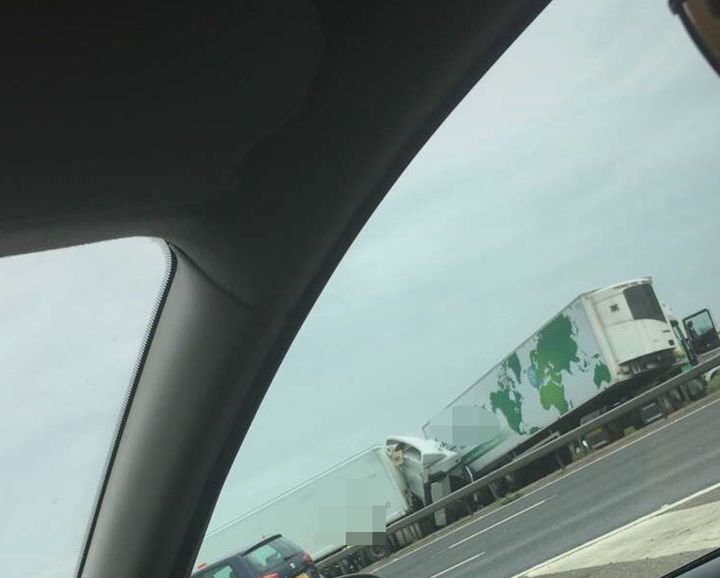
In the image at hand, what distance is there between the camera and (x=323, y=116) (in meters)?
2.70

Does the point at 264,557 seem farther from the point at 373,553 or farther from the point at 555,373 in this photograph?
the point at 555,373

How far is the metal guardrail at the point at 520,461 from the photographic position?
11.8ft

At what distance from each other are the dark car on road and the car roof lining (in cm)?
48

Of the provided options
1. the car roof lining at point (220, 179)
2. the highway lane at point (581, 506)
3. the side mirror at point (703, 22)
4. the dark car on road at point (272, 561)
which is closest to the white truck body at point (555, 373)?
the highway lane at point (581, 506)

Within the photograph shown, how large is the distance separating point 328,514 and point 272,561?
33 centimetres

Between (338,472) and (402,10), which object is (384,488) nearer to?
(338,472)

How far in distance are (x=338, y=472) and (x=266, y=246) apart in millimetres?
1099

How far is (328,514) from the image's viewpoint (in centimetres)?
349

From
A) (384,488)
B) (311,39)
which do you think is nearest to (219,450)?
(384,488)

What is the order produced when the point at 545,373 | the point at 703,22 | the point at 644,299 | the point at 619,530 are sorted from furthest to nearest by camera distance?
the point at 545,373, the point at 644,299, the point at 619,530, the point at 703,22

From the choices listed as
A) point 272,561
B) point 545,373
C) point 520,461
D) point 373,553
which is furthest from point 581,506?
point 272,561

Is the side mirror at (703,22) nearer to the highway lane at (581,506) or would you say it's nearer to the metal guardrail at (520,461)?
the metal guardrail at (520,461)

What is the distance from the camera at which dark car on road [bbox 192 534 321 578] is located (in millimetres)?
3535

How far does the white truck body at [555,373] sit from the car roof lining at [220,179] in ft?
3.02
